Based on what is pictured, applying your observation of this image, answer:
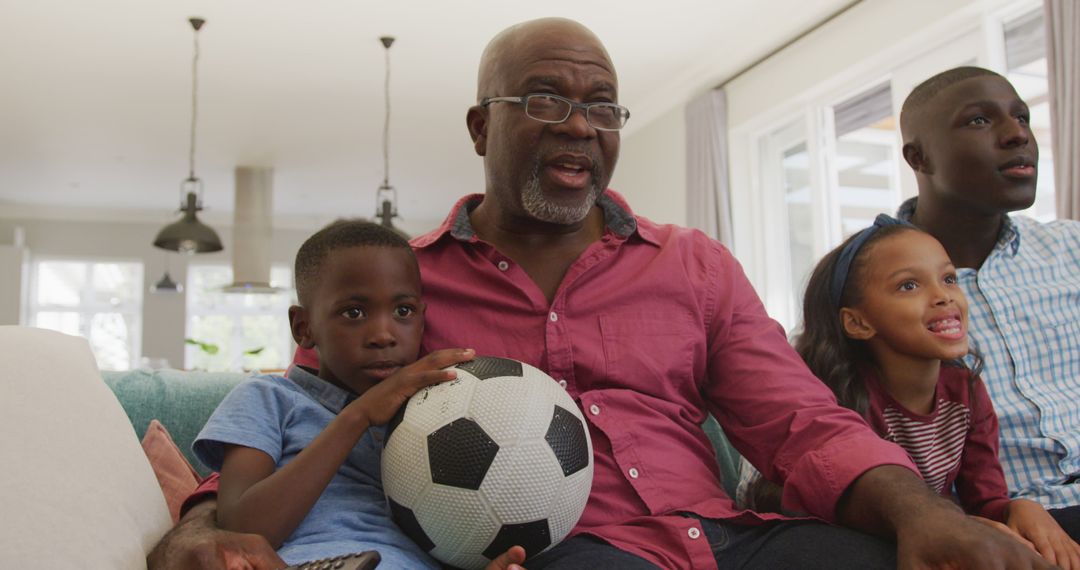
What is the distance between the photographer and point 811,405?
1.44 meters

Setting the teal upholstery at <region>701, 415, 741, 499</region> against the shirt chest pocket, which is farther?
the teal upholstery at <region>701, 415, 741, 499</region>

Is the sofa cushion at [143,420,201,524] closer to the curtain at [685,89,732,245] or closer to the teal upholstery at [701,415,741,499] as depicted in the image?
the teal upholstery at [701,415,741,499]

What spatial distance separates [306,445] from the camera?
1.36 meters

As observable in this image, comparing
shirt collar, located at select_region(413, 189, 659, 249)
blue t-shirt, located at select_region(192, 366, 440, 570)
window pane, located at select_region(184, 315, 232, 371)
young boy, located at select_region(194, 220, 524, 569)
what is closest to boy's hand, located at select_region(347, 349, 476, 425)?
young boy, located at select_region(194, 220, 524, 569)

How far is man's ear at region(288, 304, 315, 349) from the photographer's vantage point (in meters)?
1.52

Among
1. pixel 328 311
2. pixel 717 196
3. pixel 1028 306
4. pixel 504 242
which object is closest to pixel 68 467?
pixel 328 311

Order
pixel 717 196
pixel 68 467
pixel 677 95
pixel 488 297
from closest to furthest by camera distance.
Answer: pixel 68 467, pixel 488 297, pixel 717 196, pixel 677 95

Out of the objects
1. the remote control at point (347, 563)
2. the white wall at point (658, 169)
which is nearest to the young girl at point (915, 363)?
the remote control at point (347, 563)

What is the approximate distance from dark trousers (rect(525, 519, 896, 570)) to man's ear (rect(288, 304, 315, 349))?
57 cm

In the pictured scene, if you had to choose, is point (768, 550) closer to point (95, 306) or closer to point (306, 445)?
point (306, 445)

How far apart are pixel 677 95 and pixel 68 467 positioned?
6.63 metres

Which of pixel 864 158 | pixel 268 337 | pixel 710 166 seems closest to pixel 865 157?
pixel 864 158

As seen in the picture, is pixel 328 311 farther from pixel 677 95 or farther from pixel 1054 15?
pixel 677 95

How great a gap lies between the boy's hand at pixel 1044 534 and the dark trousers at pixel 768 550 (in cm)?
36
